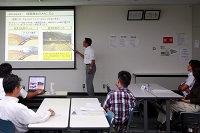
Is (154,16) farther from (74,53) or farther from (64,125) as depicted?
(64,125)

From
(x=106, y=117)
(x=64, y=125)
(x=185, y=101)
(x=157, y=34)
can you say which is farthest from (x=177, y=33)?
(x=64, y=125)

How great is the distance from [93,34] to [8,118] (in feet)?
17.6

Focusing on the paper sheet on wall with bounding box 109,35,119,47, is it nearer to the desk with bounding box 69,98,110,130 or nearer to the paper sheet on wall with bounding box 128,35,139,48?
the paper sheet on wall with bounding box 128,35,139,48

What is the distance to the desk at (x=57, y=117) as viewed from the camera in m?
2.48

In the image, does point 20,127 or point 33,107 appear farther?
point 33,107

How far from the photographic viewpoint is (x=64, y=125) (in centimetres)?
252

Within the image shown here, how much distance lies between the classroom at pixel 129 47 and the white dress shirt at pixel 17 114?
5.08m

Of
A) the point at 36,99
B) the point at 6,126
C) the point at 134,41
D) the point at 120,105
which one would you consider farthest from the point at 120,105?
the point at 134,41

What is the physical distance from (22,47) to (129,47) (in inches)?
123

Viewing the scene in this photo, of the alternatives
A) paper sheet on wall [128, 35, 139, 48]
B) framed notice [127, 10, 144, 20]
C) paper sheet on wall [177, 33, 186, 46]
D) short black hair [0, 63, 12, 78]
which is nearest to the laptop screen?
short black hair [0, 63, 12, 78]

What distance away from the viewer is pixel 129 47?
7809 mm

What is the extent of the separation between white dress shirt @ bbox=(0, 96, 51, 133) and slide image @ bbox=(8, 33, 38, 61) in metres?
5.15

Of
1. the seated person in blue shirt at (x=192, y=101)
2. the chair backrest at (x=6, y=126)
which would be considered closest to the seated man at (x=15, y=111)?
the chair backrest at (x=6, y=126)

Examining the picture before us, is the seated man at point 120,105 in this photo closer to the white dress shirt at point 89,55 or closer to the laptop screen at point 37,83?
the laptop screen at point 37,83
